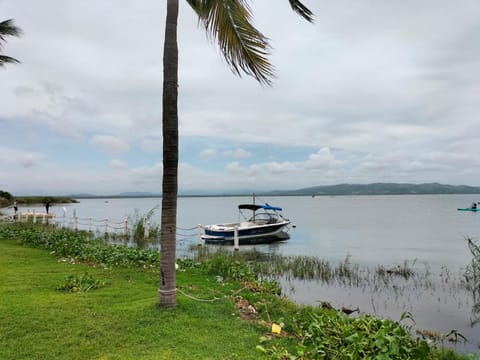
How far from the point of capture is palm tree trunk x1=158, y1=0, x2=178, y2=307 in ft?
18.3

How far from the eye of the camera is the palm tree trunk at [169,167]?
18.3ft

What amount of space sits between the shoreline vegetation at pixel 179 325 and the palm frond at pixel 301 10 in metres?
4.85

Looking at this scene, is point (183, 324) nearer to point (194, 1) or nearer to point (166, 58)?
point (166, 58)

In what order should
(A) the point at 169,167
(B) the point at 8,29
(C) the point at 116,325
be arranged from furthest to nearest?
1. (B) the point at 8,29
2. (A) the point at 169,167
3. (C) the point at 116,325

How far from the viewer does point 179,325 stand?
205 inches

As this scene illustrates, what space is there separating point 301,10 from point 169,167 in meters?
3.38

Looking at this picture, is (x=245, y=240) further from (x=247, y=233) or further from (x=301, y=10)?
(x=301, y=10)

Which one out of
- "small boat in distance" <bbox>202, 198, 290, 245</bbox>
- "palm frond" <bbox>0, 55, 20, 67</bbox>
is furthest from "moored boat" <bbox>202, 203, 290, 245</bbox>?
"palm frond" <bbox>0, 55, 20, 67</bbox>

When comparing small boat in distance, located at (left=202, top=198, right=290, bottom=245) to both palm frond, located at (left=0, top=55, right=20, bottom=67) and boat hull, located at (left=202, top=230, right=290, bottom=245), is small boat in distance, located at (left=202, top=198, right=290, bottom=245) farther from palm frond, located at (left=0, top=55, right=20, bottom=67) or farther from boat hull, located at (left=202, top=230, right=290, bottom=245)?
palm frond, located at (left=0, top=55, right=20, bottom=67)

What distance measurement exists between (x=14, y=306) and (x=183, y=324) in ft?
9.53

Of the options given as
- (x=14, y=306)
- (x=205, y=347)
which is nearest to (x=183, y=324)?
(x=205, y=347)

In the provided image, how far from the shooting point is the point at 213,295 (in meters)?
7.09

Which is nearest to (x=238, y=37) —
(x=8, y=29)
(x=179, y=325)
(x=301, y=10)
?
(x=301, y=10)

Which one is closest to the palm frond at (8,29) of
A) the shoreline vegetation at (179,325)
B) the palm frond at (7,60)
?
the palm frond at (7,60)
